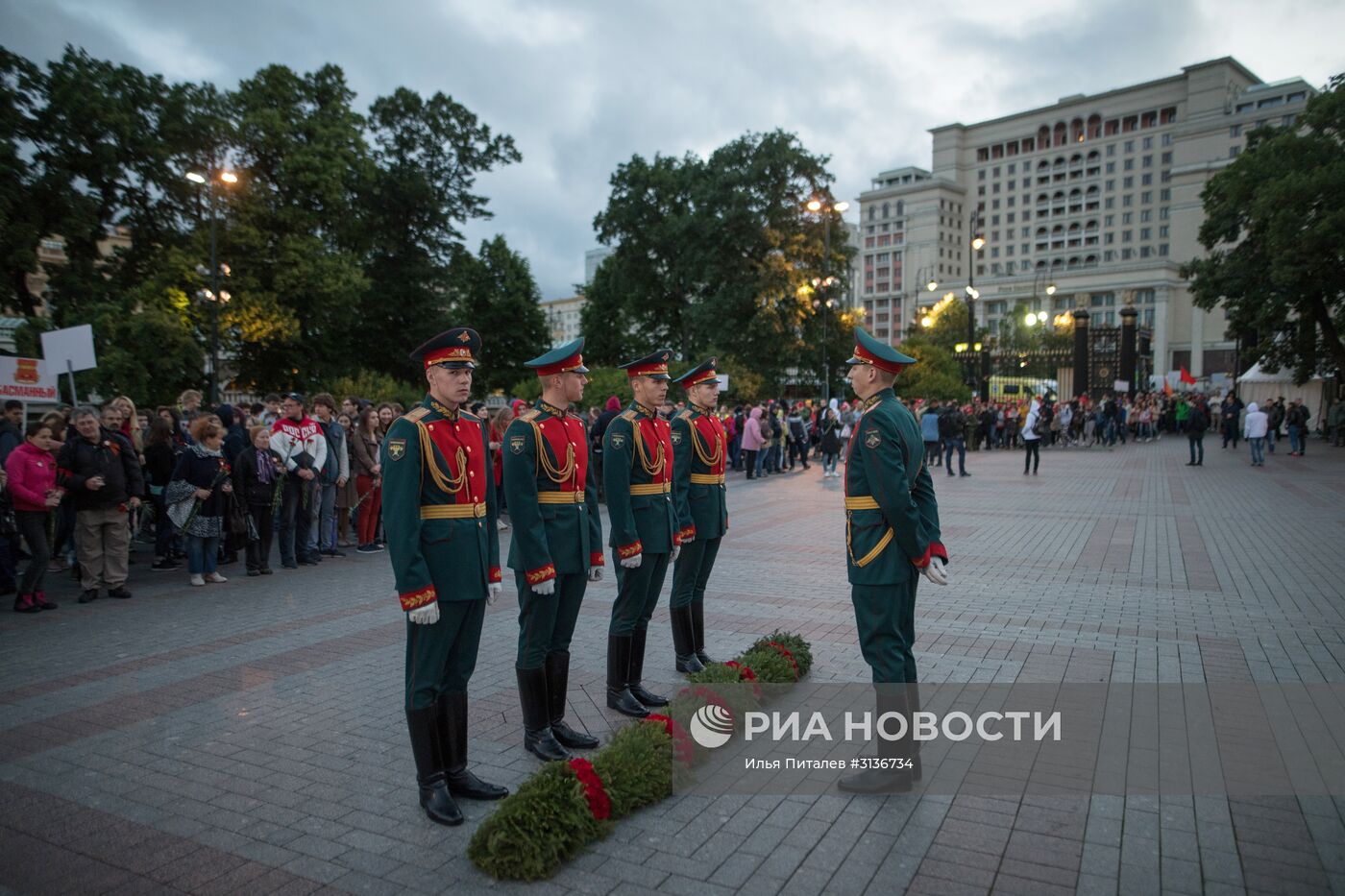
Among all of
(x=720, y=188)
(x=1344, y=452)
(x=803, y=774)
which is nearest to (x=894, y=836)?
(x=803, y=774)

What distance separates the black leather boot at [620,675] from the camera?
5570 millimetres

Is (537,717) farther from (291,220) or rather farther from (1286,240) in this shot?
(1286,240)

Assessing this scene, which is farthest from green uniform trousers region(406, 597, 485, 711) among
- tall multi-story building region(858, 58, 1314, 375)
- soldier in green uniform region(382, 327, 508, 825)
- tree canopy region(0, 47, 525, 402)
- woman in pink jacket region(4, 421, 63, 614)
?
tall multi-story building region(858, 58, 1314, 375)

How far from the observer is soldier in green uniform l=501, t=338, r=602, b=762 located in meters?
4.84

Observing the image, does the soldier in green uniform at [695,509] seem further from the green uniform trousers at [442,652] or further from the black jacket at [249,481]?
the black jacket at [249,481]

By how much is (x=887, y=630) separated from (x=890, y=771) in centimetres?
72

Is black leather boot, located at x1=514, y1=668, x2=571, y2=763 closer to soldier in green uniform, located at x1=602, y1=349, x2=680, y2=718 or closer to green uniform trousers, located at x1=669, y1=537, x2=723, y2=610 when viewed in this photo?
soldier in green uniform, located at x1=602, y1=349, x2=680, y2=718

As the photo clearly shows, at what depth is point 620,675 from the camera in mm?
5629

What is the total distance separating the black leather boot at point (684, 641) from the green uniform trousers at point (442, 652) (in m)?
2.29

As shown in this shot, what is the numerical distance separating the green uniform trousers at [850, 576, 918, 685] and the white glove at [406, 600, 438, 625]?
2070mm

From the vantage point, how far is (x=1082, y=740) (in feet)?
16.6

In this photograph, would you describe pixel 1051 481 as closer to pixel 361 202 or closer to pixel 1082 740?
pixel 1082 740

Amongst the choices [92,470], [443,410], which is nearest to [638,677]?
[443,410]

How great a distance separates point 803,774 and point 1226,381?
67.3 metres
